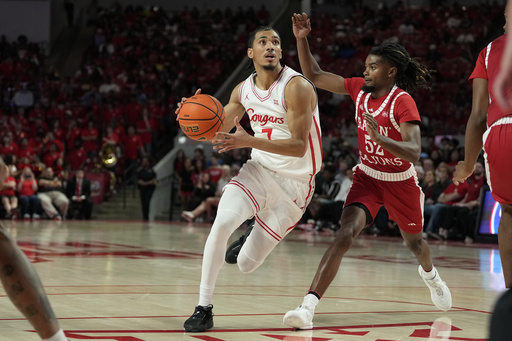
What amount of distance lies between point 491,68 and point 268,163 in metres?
1.88

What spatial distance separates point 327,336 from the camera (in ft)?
14.7

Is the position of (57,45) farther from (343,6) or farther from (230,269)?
(230,269)

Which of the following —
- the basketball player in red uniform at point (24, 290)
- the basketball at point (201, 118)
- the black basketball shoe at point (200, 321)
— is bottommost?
the black basketball shoe at point (200, 321)

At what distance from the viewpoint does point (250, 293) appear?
626 centimetres

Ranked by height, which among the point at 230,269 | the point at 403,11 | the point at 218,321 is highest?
the point at 403,11

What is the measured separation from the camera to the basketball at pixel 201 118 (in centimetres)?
500

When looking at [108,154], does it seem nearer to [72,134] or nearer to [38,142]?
→ [72,134]

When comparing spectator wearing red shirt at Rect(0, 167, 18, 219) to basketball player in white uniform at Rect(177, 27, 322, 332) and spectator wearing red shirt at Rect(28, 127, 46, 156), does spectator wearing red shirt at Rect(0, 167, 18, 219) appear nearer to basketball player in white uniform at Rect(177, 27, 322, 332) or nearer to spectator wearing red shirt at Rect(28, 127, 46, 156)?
spectator wearing red shirt at Rect(28, 127, 46, 156)

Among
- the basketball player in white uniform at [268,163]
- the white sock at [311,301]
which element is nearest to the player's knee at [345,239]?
the basketball player in white uniform at [268,163]

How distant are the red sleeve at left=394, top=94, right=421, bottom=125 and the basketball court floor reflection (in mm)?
1380

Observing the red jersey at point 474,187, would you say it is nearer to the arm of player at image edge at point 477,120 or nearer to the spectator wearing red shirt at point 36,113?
the arm of player at image edge at point 477,120

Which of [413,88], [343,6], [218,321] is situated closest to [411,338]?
[218,321]

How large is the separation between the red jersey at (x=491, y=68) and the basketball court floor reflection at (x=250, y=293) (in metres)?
0.99

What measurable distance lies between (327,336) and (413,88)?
239cm
